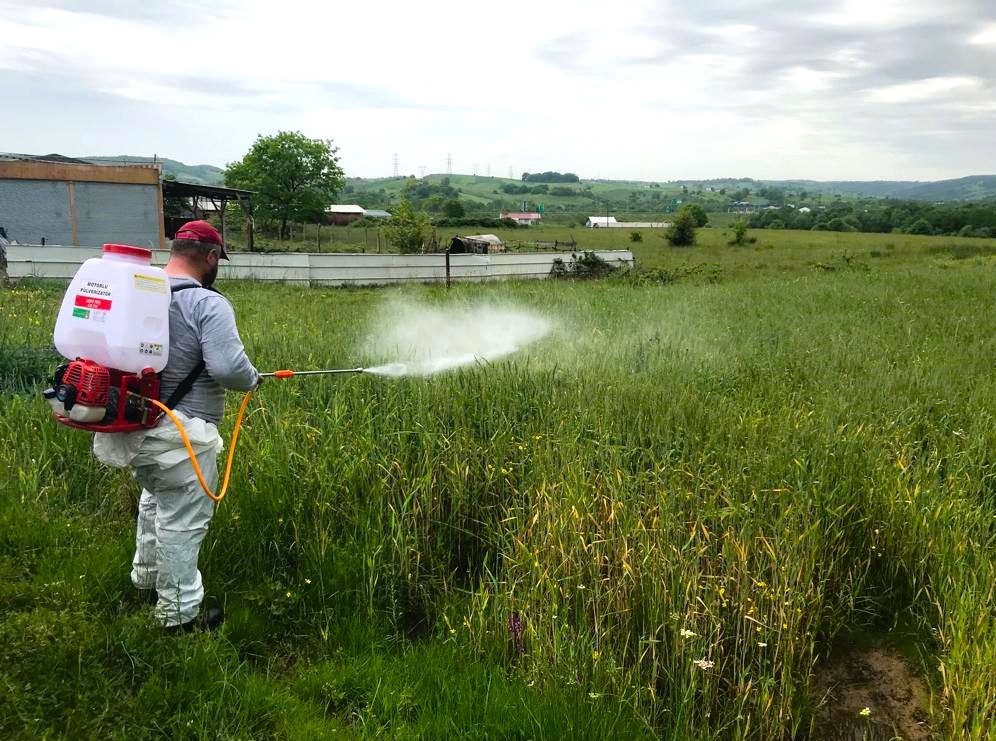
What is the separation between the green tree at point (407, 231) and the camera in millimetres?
30000

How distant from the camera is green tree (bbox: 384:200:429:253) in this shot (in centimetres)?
3000

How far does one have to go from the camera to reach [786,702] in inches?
130

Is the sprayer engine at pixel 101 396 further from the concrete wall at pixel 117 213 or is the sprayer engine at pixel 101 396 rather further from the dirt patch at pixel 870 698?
the concrete wall at pixel 117 213

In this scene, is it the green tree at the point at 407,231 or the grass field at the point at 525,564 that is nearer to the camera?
→ the grass field at the point at 525,564

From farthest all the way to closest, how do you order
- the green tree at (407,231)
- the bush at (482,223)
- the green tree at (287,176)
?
the bush at (482,223) → the green tree at (287,176) → the green tree at (407,231)

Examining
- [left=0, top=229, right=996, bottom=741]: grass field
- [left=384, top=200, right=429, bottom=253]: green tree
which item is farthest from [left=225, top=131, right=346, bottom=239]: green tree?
[left=0, top=229, right=996, bottom=741]: grass field

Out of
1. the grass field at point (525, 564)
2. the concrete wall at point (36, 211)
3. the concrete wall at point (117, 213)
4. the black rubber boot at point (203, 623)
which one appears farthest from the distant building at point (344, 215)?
the black rubber boot at point (203, 623)

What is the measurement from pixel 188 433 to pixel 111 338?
63cm

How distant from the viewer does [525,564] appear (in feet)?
13.0

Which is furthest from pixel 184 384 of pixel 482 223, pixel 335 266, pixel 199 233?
pixel 482 223

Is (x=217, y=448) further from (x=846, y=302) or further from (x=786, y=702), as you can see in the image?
(x=846, y=302)

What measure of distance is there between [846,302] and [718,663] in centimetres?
1304

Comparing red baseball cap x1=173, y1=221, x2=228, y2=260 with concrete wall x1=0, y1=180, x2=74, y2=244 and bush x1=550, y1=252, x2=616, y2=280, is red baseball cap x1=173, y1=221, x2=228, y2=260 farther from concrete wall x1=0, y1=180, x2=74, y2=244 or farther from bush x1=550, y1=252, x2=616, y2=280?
concrete wall x1=0, y1=180, x2=74, y2=244

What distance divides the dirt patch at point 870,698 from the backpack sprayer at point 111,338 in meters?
3.72
